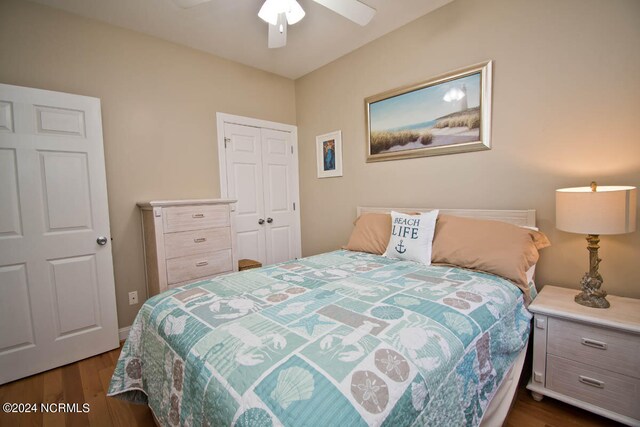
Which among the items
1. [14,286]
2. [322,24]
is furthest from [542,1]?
[14,286]

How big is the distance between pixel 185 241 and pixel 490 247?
2249mm

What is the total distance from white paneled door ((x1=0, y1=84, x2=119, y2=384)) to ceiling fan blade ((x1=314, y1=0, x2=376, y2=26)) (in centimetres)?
189

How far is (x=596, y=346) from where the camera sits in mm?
1437

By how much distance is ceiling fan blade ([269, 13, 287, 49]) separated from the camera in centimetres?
185

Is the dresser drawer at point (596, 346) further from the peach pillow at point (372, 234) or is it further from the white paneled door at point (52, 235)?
the white paneled door at point (52, 235)

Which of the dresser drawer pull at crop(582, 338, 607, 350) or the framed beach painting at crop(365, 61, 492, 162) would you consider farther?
the framed beach painting at crop(365, 61, 492, 162)

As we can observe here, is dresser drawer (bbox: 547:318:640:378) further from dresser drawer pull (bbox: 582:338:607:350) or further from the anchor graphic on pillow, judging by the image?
the anchor graphic on pillow

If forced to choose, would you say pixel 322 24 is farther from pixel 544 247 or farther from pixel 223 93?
pixel 544 247

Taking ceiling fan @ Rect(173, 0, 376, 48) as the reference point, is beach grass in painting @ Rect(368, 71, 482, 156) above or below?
below

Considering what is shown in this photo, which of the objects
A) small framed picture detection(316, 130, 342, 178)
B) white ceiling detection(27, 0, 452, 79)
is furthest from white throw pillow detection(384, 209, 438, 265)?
white ceiling detection(27, 0, 452, 79)

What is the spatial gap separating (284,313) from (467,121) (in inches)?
79.3

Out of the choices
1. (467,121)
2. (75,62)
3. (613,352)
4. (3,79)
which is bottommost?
(613,352)

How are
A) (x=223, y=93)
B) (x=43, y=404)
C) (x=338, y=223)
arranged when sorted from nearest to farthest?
(x=43, y=404), (x=223, y=93), (x=338, y=223)

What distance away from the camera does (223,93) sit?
119 inches
